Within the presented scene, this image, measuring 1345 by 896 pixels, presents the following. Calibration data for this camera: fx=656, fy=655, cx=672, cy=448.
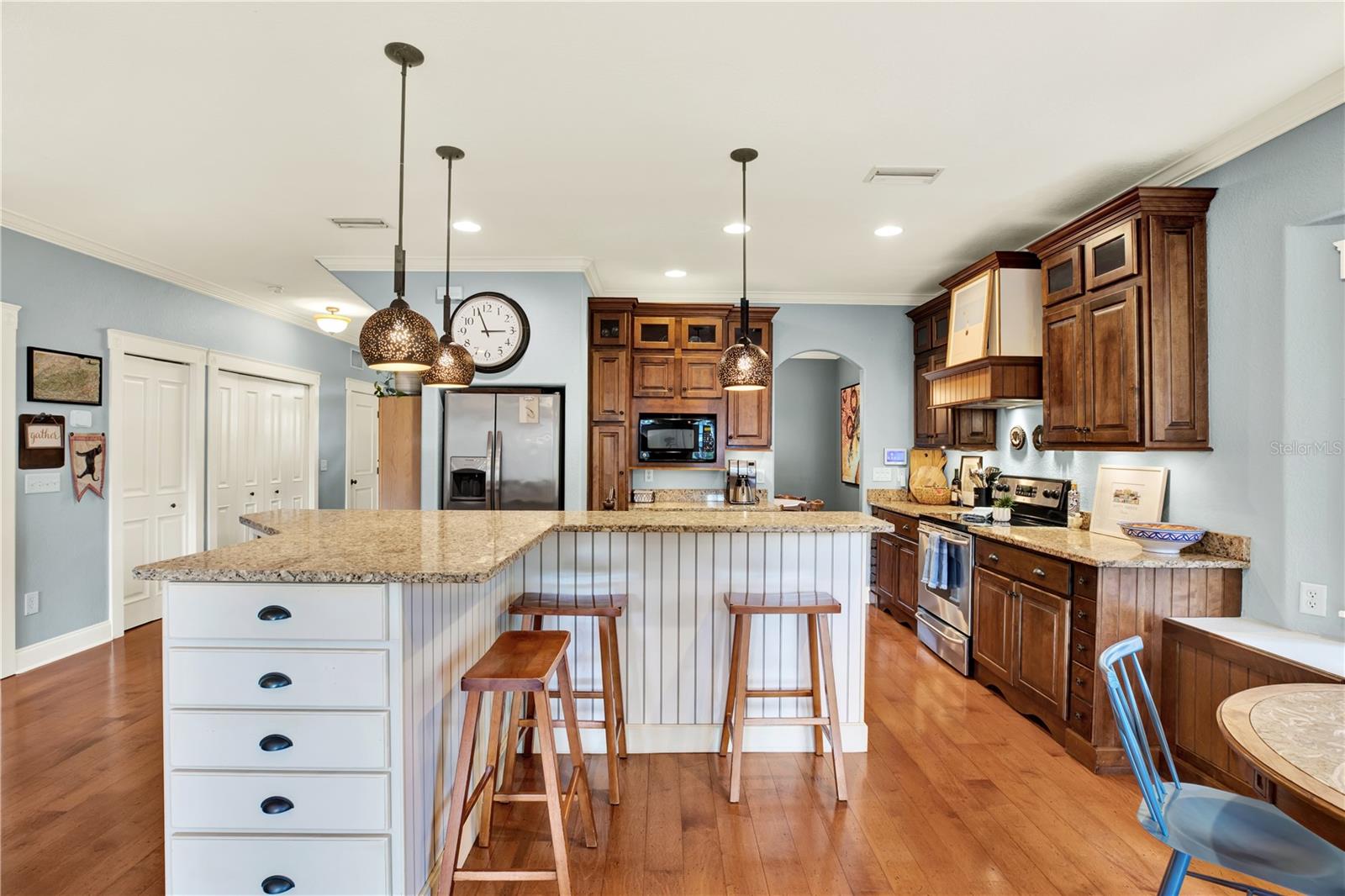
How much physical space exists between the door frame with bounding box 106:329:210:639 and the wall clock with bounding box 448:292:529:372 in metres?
2.16

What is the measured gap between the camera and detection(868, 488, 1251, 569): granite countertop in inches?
106

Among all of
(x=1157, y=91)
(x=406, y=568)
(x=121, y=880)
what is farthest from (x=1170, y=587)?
(x=121, y=880)

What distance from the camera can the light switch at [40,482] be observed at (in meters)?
3.79

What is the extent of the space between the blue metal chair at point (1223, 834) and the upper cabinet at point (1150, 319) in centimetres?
161

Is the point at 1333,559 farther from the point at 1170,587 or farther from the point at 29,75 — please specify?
the point at 29,75

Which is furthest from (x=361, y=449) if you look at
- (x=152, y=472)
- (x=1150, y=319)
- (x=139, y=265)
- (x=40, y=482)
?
(x=1150, y=319)

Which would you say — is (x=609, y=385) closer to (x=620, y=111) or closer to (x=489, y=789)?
(x=620, y=111)

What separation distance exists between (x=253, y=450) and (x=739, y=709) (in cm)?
530

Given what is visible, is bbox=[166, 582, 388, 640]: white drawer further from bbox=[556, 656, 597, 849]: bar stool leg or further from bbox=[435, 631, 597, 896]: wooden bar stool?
bbox=[556, 656, 597, 849]: bar stool leg

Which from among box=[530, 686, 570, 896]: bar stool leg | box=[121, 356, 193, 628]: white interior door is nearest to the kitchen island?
box=[530, 686, 570, 896]: bar stool leg

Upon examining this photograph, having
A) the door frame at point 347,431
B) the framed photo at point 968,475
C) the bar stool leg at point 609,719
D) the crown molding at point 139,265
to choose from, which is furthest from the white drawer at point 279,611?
the door frame at point 347,431

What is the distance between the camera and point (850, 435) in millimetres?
7414

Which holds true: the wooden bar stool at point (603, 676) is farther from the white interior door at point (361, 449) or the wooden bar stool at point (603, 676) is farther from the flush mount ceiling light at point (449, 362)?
the white interior door at point (361, 449)

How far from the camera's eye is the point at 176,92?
7.86 ft
